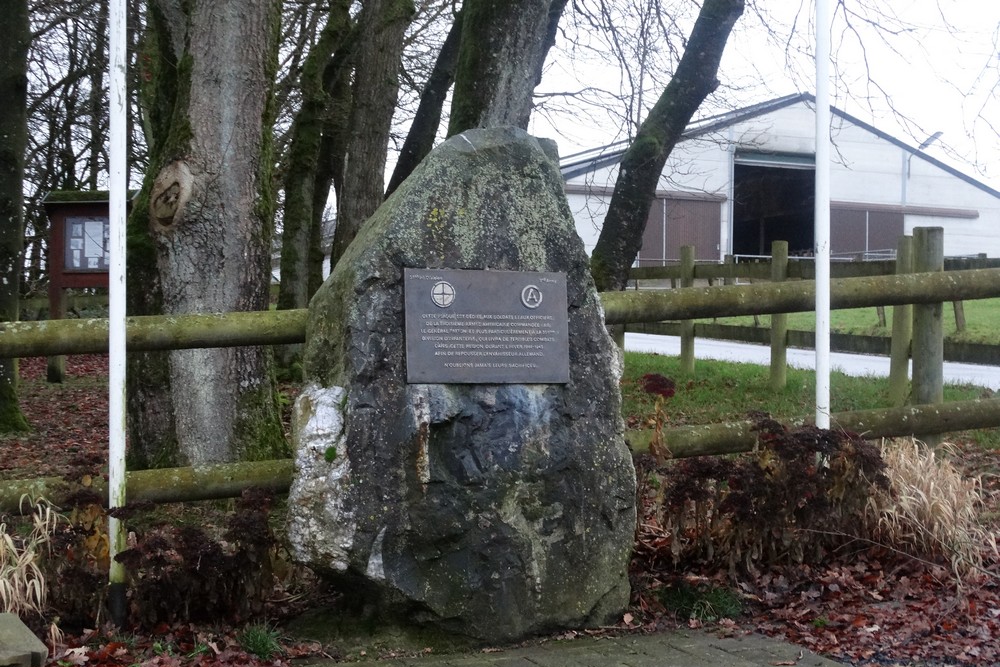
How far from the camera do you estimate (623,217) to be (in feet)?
30.8

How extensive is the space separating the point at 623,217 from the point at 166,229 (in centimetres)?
459

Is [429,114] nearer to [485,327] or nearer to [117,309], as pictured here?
[485,327]

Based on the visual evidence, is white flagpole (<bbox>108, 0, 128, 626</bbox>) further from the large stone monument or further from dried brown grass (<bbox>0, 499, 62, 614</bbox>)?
the large stone monument

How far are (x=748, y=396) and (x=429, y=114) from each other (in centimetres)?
543

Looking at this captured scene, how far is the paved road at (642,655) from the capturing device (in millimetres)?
4066

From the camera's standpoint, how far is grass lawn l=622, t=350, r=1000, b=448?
9.45 metres

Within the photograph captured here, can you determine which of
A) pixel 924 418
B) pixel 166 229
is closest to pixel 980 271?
pixel 924 418

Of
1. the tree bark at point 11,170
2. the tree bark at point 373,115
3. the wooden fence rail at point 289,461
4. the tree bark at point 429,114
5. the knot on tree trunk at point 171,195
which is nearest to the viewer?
the wooden fence rail at point 289,461

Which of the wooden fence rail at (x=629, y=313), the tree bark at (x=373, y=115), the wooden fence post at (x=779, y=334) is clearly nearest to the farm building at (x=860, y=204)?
the tree bark at (x=373, y=115)

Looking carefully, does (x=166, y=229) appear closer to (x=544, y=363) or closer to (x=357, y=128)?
(x=544, y=363)

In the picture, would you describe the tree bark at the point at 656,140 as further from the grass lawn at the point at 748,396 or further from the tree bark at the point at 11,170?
the tree bark at the point at 11,170

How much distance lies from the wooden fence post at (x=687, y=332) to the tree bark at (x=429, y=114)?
3.60m

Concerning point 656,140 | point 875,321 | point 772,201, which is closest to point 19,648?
point 656,140

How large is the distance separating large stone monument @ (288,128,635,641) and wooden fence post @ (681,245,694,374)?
26.8ft
